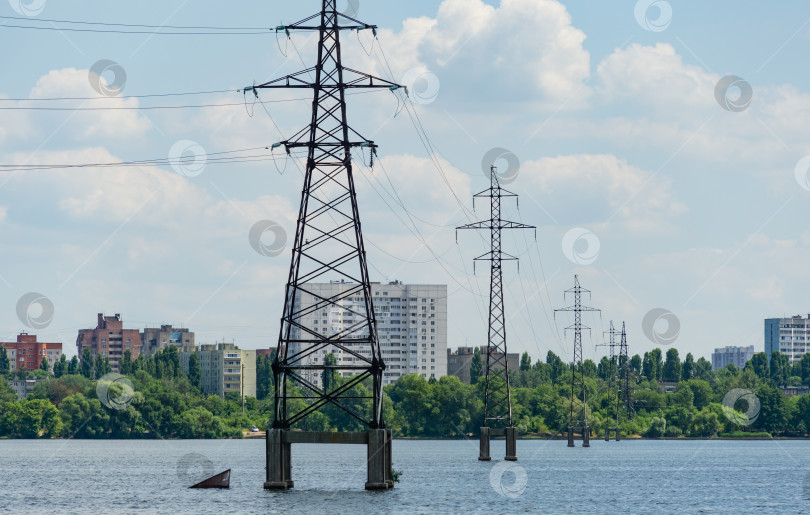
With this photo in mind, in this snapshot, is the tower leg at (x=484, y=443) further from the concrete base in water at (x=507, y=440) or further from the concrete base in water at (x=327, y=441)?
the concrete base in water at (x=327, y=441)

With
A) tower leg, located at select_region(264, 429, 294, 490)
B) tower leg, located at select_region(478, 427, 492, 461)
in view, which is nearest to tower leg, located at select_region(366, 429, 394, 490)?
tower leg, located at select_region(264, 429, 294, 490)

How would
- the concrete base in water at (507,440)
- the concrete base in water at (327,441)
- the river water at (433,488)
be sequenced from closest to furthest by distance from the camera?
the concrete base in water at (327,441) → the river water at (433,488) → the concrete base in water at (507,440)

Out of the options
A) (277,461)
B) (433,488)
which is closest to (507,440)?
(433,488)

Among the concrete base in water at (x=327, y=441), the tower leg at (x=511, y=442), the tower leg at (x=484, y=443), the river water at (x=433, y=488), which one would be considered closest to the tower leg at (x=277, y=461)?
the concrete base in water at (x=327, y=441)

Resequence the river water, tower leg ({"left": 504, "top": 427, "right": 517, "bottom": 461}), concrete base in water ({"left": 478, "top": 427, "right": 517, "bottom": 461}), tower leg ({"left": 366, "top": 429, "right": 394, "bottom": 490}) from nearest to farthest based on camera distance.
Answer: tower leg ({"left": 366, "top": 429, "right": 394, "bottom": 490})
the river water
tower leg ({"left": 504, "top": 427, "right": 517, "bottom": 461})
concrete base in water ({"left": 478, "top": 427, "right": 517, "bottom": 461})

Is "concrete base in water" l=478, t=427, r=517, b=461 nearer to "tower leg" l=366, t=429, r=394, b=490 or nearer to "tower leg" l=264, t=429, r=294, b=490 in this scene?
"tower leg" l=366, t=429, r=394, b=490

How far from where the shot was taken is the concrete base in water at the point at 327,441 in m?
69.9

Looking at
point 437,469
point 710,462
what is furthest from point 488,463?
point 710,462

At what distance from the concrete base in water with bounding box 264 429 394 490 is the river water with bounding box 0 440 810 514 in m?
1.36

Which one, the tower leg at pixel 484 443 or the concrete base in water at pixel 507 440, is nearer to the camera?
the concrete base in water at pixel 507 440

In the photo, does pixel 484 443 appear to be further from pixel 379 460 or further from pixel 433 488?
pixel 379 460

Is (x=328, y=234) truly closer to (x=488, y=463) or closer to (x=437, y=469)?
(x=437, y=469)

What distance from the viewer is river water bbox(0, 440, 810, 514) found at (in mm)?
79688

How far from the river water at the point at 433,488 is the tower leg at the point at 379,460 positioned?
1.34 metres
